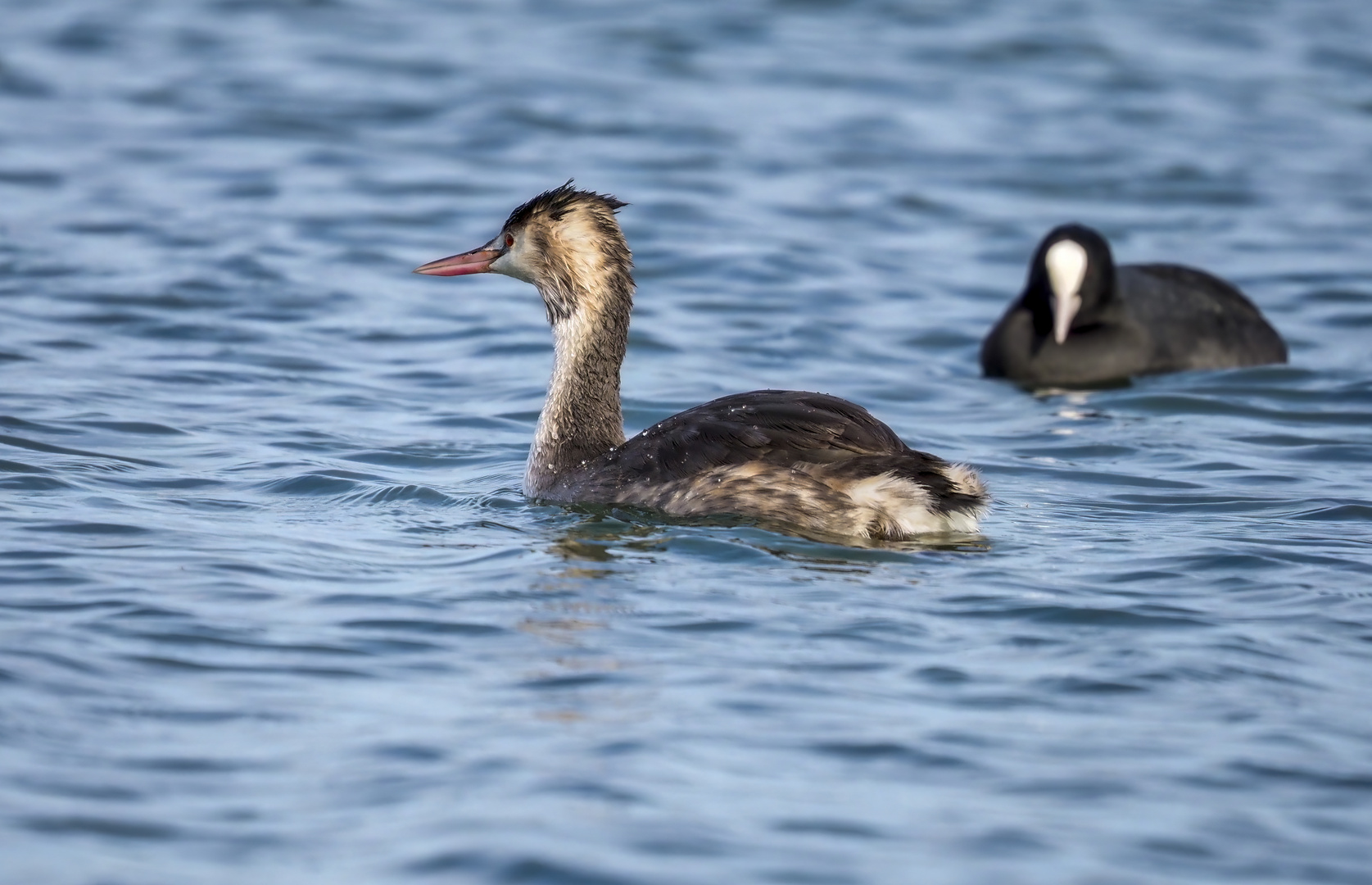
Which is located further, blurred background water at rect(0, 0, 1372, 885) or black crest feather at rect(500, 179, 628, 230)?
black crest feather at rect(500, 179, 628, 230)

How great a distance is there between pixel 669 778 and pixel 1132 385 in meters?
7.31

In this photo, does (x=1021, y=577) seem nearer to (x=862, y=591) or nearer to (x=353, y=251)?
(x=862, y=591)

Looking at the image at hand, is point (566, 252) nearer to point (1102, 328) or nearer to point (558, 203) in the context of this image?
point (558, 203)

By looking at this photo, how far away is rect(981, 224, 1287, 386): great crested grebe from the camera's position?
→ 39.2 feet

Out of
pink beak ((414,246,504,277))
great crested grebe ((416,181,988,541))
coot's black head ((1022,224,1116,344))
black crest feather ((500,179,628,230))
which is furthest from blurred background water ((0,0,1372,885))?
black crest feather ((500,179,628,230))

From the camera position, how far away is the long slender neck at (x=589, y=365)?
28.1 ft

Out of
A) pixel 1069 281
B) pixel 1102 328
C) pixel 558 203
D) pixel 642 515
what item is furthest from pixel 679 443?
pixel 1102 328

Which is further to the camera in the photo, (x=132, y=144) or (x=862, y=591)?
(x=132, y=144)

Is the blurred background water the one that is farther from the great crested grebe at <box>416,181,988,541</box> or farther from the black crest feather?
the black crest feather

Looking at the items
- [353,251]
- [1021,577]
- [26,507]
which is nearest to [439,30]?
[353,251]

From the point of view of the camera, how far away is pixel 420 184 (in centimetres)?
1623

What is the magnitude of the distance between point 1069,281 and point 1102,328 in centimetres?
45

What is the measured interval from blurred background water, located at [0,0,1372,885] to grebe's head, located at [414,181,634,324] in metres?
0.99

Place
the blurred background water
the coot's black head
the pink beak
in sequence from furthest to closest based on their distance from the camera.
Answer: the coot's black head
the pink beak
the blurred background water
